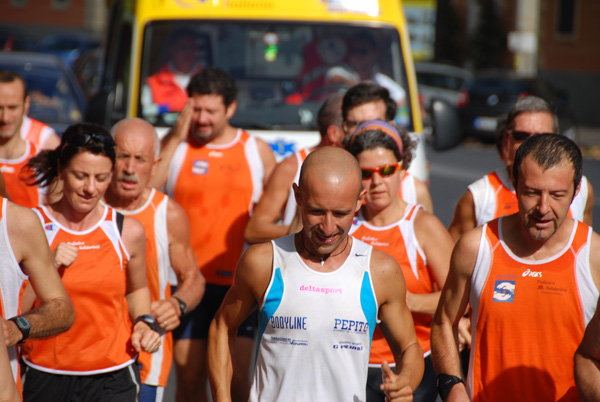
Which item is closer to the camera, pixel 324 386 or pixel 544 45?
pixel 324 386

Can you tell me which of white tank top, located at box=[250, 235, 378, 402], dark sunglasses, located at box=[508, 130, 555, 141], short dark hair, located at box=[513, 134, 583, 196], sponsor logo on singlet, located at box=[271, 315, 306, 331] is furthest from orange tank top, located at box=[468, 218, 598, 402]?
dark sunglasses, located at box=[508, 130, 555, 141]

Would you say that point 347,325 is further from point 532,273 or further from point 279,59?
point 279,59

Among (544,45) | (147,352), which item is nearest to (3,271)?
(147,352)

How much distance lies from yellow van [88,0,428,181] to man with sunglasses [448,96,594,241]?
6.66ft

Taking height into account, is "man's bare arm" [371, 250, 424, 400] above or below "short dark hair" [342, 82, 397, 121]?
below

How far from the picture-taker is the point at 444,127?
708 centimetres

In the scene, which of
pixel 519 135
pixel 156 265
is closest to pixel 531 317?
pixel 519 135

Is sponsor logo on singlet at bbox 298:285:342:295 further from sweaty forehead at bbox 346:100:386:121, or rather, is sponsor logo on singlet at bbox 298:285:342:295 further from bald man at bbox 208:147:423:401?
sweaty forehead at bbox 346:100:386:121

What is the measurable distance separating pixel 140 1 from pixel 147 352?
3.66 metres

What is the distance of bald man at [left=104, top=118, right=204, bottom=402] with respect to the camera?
4473mm

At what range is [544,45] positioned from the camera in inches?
1387

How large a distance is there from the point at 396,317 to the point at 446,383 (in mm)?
382

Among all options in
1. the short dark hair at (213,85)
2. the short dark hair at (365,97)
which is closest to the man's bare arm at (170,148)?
the short dark hair at (213,85)

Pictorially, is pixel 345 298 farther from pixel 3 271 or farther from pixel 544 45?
pixel 544 45
